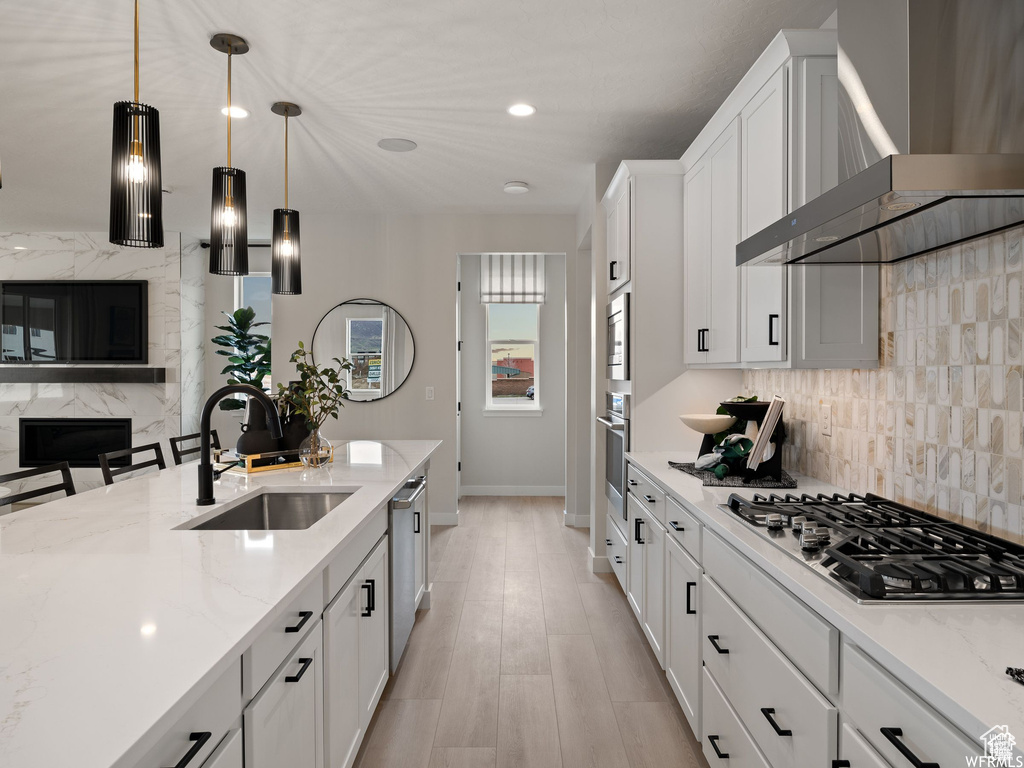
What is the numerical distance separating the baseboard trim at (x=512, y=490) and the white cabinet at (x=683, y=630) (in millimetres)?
4152

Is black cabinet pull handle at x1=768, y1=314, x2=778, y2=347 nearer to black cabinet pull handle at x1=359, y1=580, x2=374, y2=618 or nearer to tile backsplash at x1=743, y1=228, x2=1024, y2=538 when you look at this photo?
tile backsplash at x1=743, y1=228, x2=1024, y2=538

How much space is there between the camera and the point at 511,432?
21.9 ft

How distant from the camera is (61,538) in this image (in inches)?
64.1

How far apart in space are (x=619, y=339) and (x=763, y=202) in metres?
1.41

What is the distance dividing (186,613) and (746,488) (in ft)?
6.29

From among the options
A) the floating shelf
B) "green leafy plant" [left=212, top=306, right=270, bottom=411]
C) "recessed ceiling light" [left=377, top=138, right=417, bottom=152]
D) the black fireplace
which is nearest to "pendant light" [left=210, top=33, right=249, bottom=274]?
"recessed ceiling light" [left=377, top=138, right=417, bottom=152]

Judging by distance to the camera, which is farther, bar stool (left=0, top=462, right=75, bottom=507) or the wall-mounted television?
the wall-mounted television

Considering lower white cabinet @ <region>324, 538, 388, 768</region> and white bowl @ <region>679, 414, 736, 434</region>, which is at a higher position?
white bowl @ <region>679, 414, 736, 434</region>

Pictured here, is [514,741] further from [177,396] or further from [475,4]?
[177,396]

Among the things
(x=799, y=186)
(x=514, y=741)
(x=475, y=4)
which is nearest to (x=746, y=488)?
(x=799, y=186)

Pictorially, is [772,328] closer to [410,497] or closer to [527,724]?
[410,497]

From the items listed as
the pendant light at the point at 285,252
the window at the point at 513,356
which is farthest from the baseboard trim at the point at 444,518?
the pendant light at the point at 285,252

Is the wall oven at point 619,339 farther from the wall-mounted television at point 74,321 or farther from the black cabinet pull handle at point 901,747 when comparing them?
the wall-mounted television at point 74,321

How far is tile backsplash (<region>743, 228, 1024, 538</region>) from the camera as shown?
61.7 inches
